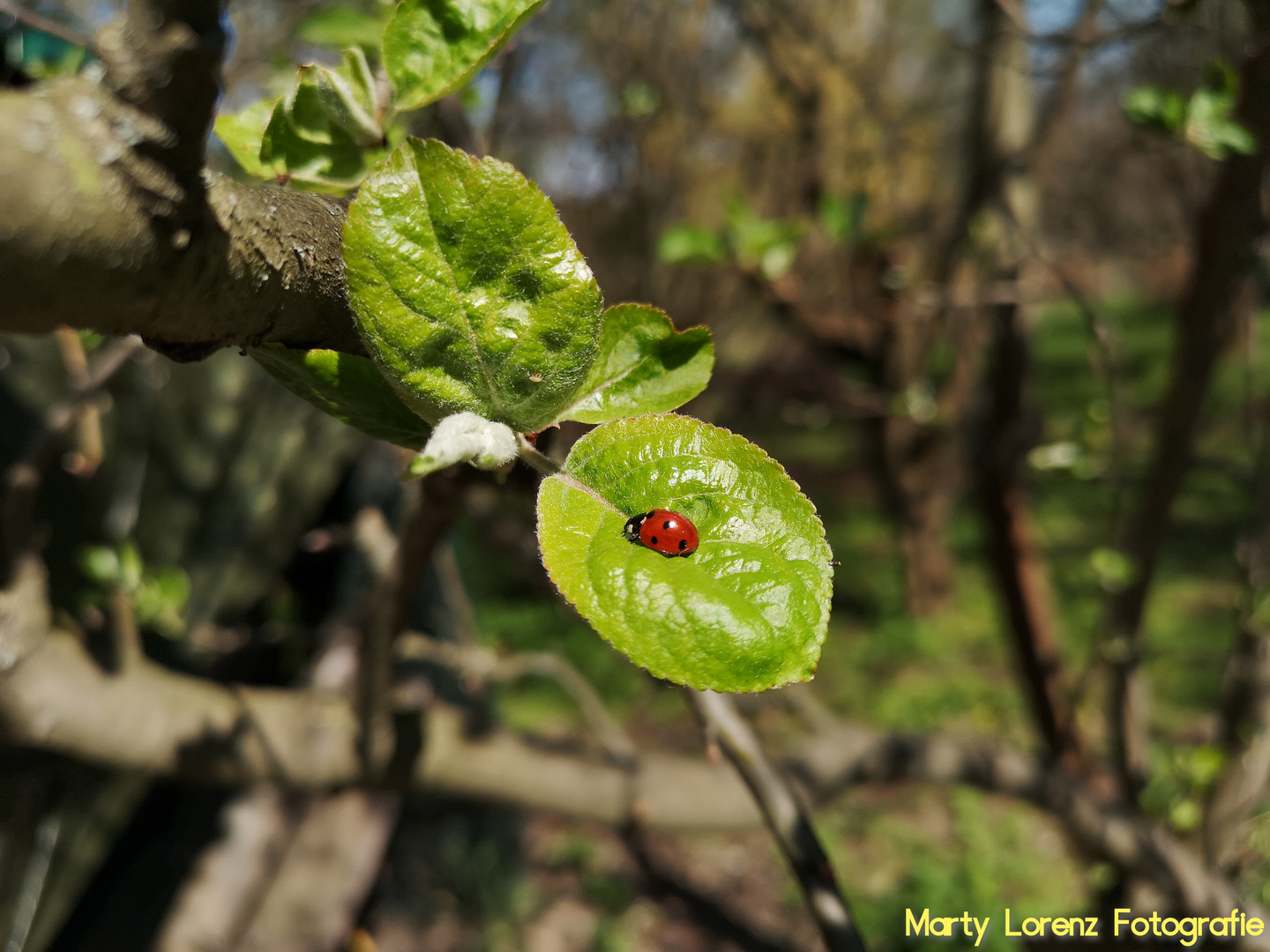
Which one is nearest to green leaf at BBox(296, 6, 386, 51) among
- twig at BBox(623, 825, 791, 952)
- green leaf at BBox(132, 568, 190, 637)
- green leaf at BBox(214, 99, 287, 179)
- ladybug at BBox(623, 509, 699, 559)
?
green leaf at BBox(214, 99, 287, 179)

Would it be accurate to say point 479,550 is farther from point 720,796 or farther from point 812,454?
point 720,796

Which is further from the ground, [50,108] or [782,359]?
[50,108]

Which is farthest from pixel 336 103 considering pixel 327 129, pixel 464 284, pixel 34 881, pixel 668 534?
pixel 34 881

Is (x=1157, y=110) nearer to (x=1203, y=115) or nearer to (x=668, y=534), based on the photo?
(x=1203, y=115)

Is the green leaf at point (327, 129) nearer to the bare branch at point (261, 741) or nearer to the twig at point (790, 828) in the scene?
the twig at point (790, 828)

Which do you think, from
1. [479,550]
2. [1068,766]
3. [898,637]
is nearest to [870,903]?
[1068,766]

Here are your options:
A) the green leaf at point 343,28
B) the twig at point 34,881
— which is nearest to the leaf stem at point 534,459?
the green leaf at point 343,28
